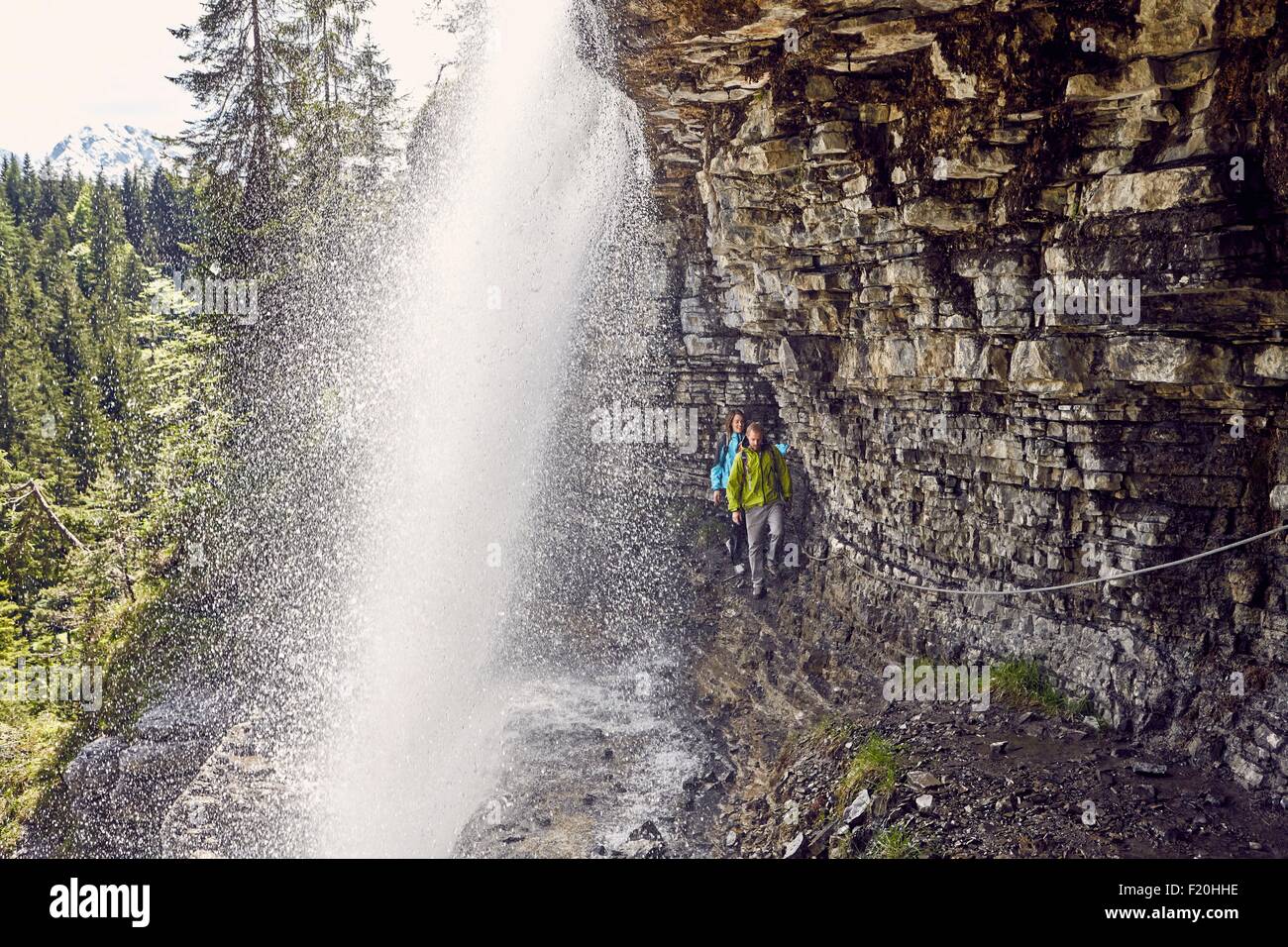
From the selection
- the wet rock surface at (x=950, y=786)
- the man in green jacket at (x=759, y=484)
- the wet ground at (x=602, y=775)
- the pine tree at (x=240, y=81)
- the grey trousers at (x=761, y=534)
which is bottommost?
the wet ground at (x=602, y=775)

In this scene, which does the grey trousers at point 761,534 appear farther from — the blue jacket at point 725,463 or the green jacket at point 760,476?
the blue jacket at point 725,463

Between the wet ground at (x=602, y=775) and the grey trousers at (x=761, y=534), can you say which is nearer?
the wet ground at (x=602, y=775)

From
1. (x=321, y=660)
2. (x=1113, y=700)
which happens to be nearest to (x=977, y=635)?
(x=1113, y=700)

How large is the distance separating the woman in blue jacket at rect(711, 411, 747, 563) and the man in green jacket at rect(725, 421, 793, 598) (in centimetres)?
23

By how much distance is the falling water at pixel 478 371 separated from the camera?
1414 cm

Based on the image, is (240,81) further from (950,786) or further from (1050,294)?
(950,786)

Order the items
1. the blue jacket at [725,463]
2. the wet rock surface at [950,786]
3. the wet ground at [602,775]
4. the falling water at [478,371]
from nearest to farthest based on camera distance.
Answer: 1. the wet rock surface at [950,786]
2. the wet ground at [602,775]
3. the falling water at [478,371]
4. the blue jacket at [725,463]

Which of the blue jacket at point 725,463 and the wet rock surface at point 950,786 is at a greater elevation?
the blue jacket at point 725,463

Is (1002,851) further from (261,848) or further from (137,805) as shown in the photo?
(137,805)

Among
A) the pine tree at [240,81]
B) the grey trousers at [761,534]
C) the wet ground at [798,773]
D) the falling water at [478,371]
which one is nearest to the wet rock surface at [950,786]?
the wet ground at [798,773]

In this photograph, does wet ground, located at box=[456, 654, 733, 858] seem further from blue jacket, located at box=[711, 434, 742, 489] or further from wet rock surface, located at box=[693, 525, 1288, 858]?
blue jacket, located at box=[711, 434, 742, 489]

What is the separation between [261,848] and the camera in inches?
455

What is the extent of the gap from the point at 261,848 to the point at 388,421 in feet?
25.8

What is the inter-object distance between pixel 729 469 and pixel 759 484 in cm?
76
